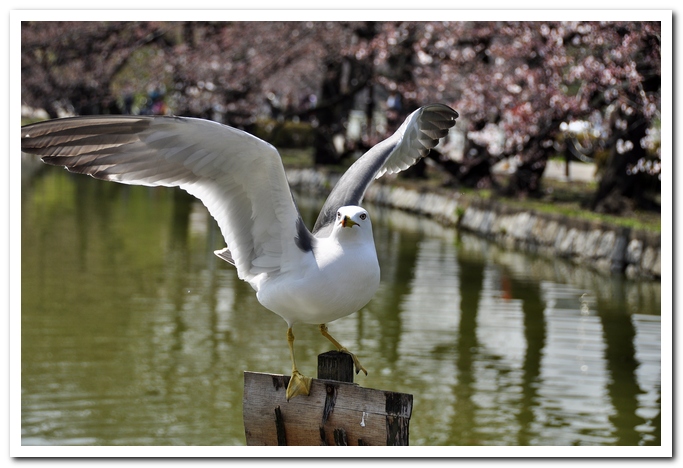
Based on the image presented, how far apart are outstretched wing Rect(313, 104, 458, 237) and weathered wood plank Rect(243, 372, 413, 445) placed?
579 millimetres

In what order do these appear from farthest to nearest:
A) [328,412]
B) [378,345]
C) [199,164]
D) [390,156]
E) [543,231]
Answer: [543,231] → [378,345] → [390,156] → [199,164] → [328,412]

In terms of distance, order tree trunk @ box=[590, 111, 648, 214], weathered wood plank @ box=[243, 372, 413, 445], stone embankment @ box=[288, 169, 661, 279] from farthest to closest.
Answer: tree trunk @ box=[590, 111, 648, 214], stone embankment @ box=[288, 169, 661, 279], weathered wood plank @ box=[243, 372, 413, 445]

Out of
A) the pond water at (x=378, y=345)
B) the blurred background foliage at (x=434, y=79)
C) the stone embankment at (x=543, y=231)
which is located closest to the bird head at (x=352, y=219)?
the pond water at (x=378, y=345)

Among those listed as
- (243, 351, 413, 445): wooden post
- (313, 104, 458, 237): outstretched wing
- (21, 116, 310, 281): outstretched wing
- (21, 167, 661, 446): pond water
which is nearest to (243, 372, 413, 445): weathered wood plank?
(243, 351, 413, 445): wooden post

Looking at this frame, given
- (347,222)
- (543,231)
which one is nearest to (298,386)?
(347,222)

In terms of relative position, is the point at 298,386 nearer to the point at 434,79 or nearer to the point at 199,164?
the point at 199,164

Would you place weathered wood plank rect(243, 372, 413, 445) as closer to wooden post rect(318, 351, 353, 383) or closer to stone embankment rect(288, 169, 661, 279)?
wooden post rect(318, 351, 353, 383)

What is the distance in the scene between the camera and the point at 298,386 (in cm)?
343

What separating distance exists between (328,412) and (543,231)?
8529 millimetres

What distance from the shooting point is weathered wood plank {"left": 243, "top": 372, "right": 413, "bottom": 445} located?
3.24m

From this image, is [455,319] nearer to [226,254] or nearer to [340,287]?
→ [226,254]

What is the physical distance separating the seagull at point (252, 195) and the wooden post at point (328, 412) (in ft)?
0.19

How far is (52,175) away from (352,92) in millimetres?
6281
